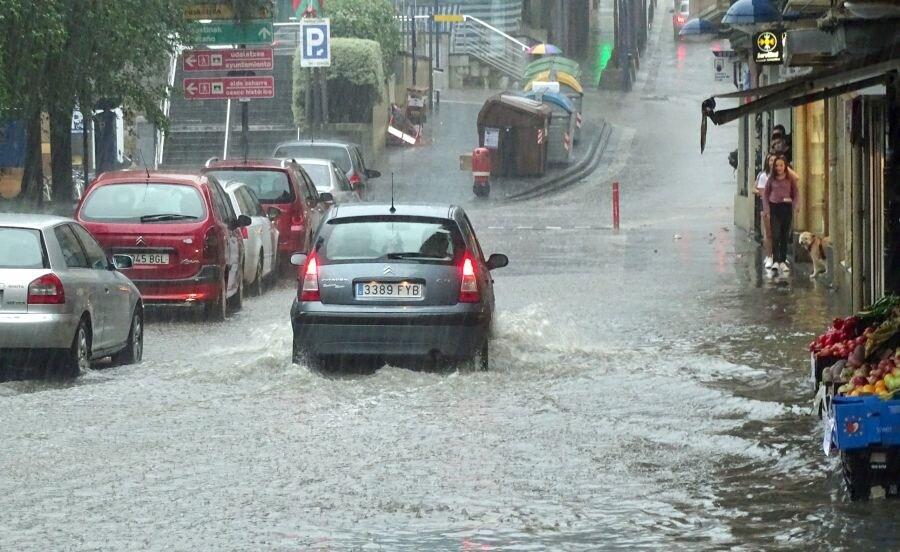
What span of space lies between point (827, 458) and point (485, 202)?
3070 centimetres

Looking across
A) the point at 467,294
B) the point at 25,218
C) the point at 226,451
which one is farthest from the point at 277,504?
the point at 25,218

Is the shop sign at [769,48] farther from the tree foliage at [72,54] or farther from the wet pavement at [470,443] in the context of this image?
the tree foliage at [72,54]

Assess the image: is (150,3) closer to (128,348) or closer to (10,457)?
(128,348)

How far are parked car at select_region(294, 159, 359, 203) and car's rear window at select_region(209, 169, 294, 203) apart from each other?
387cm

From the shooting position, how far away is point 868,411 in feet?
30.0

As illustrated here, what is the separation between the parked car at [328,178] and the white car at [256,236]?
5.20m

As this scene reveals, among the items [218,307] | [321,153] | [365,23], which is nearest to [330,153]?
[321,153]

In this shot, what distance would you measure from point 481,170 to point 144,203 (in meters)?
22.6

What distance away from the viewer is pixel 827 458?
10414 mm

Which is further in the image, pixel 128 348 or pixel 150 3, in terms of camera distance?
pixel 150 3

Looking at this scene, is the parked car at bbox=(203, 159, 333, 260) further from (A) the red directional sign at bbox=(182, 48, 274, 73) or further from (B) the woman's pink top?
(A) the red directional sign at bbox=(182, 48, 274, 73)

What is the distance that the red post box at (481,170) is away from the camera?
41000mm

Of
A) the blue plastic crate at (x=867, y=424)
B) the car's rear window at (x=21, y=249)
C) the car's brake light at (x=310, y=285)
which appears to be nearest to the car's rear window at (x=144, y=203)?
the car's rear window at (x=21, y=249)

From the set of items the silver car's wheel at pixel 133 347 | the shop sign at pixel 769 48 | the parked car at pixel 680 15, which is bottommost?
the silver car's wheel at pixel 133 347
